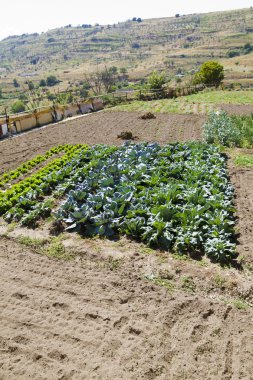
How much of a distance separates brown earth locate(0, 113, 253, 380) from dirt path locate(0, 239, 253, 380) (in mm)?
16

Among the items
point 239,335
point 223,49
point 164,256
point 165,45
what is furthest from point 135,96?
point 165,45

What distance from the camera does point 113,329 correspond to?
237 inches

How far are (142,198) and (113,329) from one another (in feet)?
14.4

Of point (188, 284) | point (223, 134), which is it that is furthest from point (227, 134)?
point (188, 284)

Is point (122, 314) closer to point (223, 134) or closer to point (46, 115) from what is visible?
point (223, 134)

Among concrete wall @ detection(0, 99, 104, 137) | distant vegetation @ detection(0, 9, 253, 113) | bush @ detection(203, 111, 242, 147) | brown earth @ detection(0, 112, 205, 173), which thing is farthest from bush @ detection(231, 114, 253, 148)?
distant vegetation @ detection(0, 9, 253, 113)

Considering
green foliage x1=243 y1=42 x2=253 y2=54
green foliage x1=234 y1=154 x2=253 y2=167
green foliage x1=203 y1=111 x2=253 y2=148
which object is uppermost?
green foliage x1=243 y1=42 x2=253 y2=54

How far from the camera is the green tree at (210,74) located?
42.9 meters

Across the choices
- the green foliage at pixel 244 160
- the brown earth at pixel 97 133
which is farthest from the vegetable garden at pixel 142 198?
the brown earth at pixel 97 133

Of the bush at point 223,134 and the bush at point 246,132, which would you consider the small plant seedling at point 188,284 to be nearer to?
the bush at point 223,134

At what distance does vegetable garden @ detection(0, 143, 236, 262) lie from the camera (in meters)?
8.34

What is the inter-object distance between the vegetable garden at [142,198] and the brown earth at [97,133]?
3646mm

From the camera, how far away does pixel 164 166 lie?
1243cm

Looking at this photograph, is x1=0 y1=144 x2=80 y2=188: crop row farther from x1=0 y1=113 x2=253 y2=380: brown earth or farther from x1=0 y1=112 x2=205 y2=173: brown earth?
x1=0 y1=113 x2=253 y2=380: brown earth
